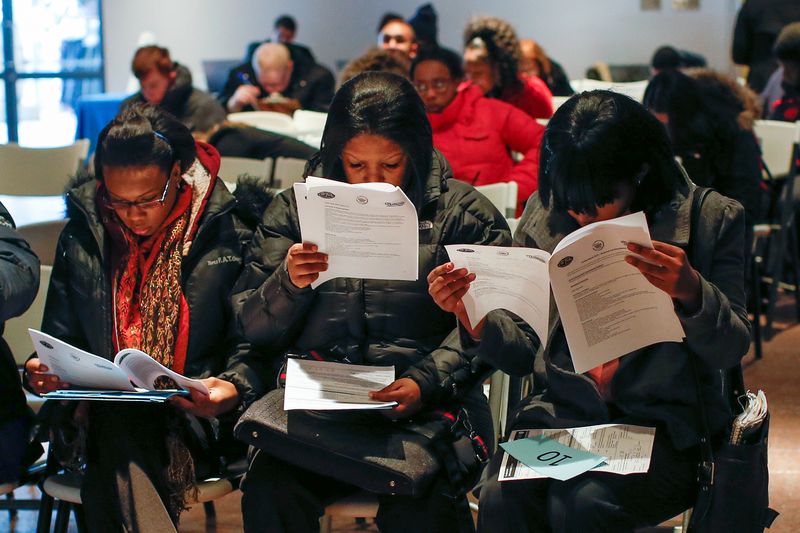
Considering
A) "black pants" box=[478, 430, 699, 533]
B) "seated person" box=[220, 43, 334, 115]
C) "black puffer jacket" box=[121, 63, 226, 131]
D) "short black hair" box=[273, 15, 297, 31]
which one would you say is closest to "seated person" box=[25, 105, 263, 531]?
"black pants" box=[478, 430, 699, 533]

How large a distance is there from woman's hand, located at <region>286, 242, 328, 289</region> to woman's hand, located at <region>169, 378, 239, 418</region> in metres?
0.35

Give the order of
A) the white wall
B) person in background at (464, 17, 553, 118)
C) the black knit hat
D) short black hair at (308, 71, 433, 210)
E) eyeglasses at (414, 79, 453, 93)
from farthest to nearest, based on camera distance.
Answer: the white wall
the black knit hat
person in background at (464, 17, 553, 118)
eyeglasses at (414, 79, 453, 93)
short black hair at (308, 71, 433, 210)

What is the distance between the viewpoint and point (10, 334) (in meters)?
3.10

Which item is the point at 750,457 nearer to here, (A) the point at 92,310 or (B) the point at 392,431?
(B) the point at 392,431

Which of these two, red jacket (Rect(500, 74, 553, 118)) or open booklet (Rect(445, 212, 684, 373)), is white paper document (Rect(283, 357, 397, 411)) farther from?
red jacket (Rect(500, 74, 553, 118))

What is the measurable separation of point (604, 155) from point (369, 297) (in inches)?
26.1

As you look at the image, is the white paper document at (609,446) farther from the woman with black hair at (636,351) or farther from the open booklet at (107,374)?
the open booklet at (107,374)

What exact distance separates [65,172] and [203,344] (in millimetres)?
2953

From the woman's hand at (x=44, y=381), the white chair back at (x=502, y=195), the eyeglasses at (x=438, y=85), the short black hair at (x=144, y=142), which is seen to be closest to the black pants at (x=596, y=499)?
the woman's hand at (x=44, y=381)

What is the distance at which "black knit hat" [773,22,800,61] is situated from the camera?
647 centimetres

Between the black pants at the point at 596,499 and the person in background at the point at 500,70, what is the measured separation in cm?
417

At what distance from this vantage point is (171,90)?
723cm

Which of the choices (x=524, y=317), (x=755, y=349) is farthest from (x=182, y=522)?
(x=755, y=349)

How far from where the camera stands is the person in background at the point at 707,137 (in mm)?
4730
